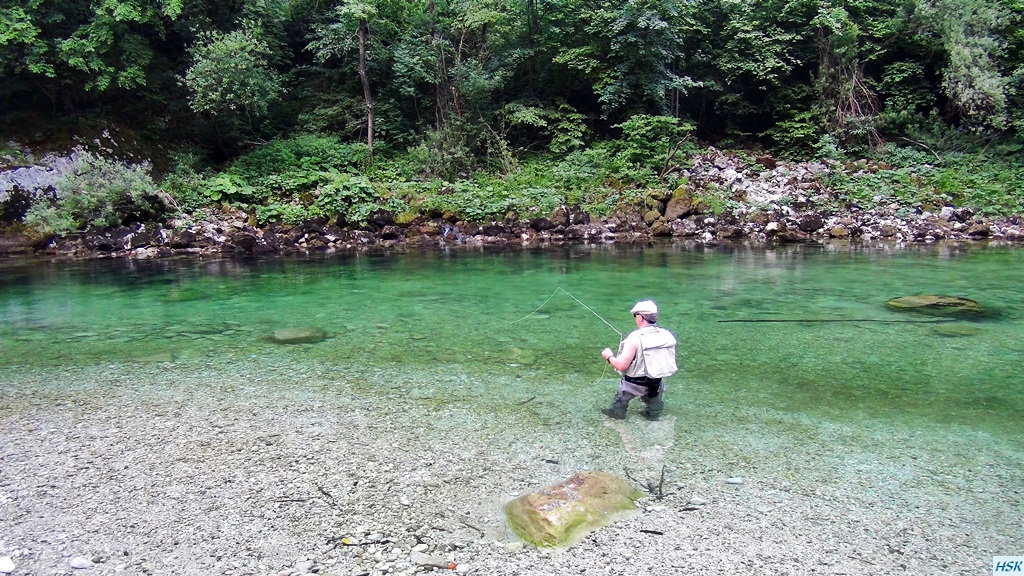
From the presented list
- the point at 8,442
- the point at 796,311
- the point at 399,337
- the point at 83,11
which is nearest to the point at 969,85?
the point at 796,311

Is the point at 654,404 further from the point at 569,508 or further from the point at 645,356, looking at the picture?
the point at 569,508

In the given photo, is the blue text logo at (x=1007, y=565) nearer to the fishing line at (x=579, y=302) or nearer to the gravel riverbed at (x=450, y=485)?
the gravel riverbed at (x=450, y=485)

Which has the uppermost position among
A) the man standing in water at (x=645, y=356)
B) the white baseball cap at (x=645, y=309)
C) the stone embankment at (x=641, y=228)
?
the stone embankment at (x=641, y=228)

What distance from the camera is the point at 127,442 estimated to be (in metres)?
4.52

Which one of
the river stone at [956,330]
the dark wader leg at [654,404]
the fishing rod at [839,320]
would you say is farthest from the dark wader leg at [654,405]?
the river stone at [956,330]

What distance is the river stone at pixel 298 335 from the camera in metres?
7.47

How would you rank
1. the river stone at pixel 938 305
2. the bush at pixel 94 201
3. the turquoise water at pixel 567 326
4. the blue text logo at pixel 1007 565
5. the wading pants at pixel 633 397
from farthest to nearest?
the bush at pixel 94 201 < the river stone at pixel 938 305 < the turquoise water at pixel 567 326 < the wading pants at pixel 633 397 < the blue text logo at pixel 1007 565

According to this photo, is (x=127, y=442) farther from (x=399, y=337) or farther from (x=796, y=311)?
(x=796, y=311)

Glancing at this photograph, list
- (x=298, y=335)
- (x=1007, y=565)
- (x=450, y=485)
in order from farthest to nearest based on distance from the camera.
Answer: (x=298, y=335) → (x=450, y=485) → (x=1007, y=565)

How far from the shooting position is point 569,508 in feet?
11.0

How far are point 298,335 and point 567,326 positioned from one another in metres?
3.49

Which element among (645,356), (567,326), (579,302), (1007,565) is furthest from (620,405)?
(579,302)

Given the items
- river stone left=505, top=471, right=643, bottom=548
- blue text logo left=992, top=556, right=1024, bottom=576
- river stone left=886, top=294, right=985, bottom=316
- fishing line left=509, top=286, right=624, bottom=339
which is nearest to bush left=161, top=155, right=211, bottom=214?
fishing line left=509, top=286, right=624, bottom=339

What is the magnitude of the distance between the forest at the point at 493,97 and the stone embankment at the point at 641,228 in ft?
1.88
